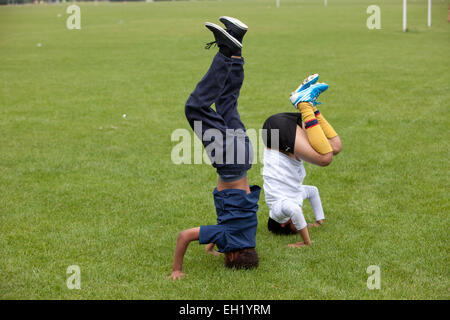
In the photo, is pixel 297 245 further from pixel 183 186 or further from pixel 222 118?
pixel 183 186

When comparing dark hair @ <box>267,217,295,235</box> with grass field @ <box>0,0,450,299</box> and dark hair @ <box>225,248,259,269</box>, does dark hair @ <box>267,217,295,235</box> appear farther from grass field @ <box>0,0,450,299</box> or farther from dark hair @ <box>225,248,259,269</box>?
dark hair @ <box>225,248,259,269</box>

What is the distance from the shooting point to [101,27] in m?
32.3

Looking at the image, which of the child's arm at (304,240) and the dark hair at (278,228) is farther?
the dark hair at (278,228)

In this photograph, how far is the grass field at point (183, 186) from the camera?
15.4ft

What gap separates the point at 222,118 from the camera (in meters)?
4.64

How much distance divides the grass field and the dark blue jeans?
1.01 m

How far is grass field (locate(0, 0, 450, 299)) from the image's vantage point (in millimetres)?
4682

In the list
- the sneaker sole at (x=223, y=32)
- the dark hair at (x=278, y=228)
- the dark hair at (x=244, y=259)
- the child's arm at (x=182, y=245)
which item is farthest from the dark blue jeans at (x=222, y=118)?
the dark hair at (x=278, y=228)

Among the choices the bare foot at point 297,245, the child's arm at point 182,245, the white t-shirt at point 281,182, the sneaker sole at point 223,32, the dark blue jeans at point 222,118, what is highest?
the sneaker sole at point 223,32

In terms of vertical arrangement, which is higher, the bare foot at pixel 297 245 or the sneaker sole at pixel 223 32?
the sneaker sole at pixel 223 32

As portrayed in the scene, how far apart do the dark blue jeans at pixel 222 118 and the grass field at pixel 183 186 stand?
1008 mm

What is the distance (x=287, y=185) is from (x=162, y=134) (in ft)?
15.9

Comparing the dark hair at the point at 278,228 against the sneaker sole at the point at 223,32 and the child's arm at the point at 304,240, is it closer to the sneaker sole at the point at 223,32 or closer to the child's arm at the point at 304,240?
the child's arm at the point at 304,240
